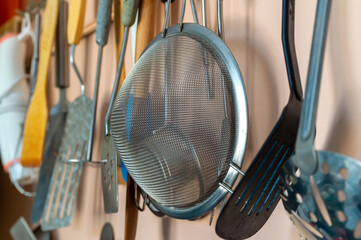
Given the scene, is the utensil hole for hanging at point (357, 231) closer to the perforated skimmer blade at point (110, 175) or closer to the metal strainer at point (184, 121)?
the metal strainer at point (184, 121)

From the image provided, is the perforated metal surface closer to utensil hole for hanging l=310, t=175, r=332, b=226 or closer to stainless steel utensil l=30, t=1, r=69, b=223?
utensil hole for hanging l=310, t=175, r=332, b=226

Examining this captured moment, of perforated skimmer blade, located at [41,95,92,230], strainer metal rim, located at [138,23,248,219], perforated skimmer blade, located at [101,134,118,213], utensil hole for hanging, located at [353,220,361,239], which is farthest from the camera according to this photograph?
perforated skimmer blade, located at [41,95,92,230]

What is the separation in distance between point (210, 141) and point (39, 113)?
1.84 feet

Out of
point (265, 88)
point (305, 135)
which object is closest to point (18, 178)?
point (265, 88)

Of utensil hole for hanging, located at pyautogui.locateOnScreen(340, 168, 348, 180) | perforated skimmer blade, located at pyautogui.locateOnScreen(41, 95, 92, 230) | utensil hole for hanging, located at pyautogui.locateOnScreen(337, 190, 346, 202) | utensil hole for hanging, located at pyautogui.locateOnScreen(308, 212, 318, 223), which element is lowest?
perforated skimmer blade, located at pyautogui.locateOnScreen(41, 95, 92, 230)

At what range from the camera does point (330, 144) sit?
0.39 meters

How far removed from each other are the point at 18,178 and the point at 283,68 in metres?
0.75

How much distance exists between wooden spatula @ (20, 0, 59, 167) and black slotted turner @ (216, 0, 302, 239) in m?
0.59

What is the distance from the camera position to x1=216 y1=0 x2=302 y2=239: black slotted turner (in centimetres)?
37

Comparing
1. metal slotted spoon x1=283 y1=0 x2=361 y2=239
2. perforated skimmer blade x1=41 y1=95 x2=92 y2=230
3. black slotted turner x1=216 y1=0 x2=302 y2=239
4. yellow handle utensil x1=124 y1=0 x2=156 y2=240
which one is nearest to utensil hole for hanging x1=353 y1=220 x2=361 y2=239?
metal slotted spoon x1=283 y1=0 x2=361 y2=239

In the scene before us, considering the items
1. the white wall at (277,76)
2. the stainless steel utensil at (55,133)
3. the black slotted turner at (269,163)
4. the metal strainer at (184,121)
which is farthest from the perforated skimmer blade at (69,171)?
the black slotted turner at (269,163)


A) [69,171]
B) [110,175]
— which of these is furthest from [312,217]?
[69,171]

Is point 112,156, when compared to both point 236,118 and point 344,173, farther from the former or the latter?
point 344,173

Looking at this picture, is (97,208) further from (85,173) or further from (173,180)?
(173,180)
